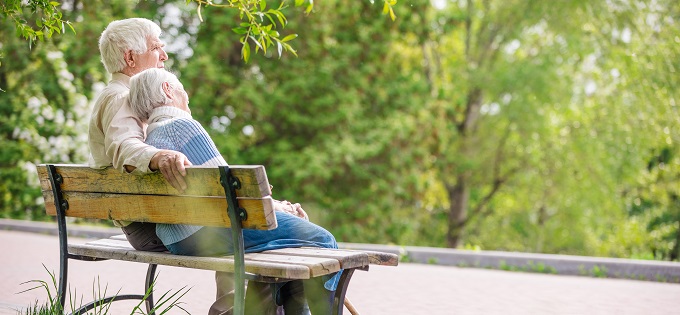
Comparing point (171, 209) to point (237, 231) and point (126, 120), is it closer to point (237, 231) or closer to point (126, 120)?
point (237, 231)

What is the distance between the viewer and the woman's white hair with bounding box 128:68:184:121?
3.80m

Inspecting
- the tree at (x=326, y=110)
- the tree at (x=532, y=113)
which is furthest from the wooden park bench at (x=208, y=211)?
the tree at (x=532, y=113)

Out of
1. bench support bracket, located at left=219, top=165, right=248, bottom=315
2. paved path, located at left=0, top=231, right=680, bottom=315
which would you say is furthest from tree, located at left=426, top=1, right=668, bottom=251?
bench support bracket, located at left=219, top=165, right=248, bottom=315

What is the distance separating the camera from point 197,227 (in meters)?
3.74

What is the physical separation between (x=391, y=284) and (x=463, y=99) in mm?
13193

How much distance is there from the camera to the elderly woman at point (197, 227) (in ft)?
12.0

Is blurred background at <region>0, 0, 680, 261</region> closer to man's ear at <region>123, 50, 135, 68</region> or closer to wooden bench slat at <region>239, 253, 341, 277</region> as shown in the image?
man's ear at <region>123, 50, 135, 68</region>

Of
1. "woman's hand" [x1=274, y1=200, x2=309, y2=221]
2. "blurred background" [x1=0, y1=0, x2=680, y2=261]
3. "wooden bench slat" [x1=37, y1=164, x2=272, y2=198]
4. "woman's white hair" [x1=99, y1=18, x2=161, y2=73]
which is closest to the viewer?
"wooden bench slat" [x1=37, y1=164, x2=272, y2=198]

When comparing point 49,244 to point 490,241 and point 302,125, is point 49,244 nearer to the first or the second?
point 302,125

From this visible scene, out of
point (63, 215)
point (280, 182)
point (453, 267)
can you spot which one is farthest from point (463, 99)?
point (63, 215)

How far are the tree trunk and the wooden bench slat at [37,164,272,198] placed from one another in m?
19.6

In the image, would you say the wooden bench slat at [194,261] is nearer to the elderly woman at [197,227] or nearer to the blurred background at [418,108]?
the elderly woman at [197,227]

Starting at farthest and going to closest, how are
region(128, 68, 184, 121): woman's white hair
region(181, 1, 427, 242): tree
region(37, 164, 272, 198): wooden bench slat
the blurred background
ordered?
1. region(181, 1, 427, 242): tree
2. the blurred background
3. region(128, 68, 184, 121): woman's white hair
4. region(37, 164, 272, 198): wooden bench slat

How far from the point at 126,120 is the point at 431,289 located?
177 inches
